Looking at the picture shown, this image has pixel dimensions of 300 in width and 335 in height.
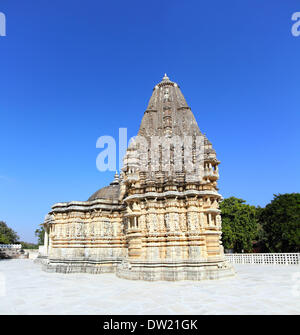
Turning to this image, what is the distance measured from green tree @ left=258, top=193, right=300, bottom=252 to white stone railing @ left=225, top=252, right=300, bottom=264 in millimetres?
4558

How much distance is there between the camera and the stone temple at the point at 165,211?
1538 centimetres

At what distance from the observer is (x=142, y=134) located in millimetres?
19062

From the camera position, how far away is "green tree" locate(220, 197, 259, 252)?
34531 millimetres

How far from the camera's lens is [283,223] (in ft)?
102

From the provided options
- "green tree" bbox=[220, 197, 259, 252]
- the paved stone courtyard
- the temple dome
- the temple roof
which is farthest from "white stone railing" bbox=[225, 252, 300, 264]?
the temple roof

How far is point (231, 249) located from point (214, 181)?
23800 mm

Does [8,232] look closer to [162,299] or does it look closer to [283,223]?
[283,223]

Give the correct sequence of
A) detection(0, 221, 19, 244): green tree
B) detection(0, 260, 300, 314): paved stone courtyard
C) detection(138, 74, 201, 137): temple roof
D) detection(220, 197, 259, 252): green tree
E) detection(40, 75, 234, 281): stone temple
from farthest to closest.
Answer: detection(0, 221, 19, 244): green tree
detection(220, 197, 259, 252): green tree
detection(138, 74, 201, 137): temple roof
detection(40, 75, 234, 281): stone temple
detection(0, 260, 300, 314): paved stone courtyard

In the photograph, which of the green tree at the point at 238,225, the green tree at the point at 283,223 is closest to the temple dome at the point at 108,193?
the green tree at the point at 238,225

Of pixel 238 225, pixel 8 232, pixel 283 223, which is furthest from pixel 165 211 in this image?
pixel 8 232

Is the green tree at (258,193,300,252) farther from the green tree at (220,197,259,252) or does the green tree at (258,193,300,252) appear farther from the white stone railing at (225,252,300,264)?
the white stone railing at (225,252,300,264)

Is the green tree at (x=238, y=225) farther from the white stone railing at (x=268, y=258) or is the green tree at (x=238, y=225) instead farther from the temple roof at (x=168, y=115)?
the temple roof at (x=168, y=115)

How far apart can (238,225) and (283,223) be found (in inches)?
223
